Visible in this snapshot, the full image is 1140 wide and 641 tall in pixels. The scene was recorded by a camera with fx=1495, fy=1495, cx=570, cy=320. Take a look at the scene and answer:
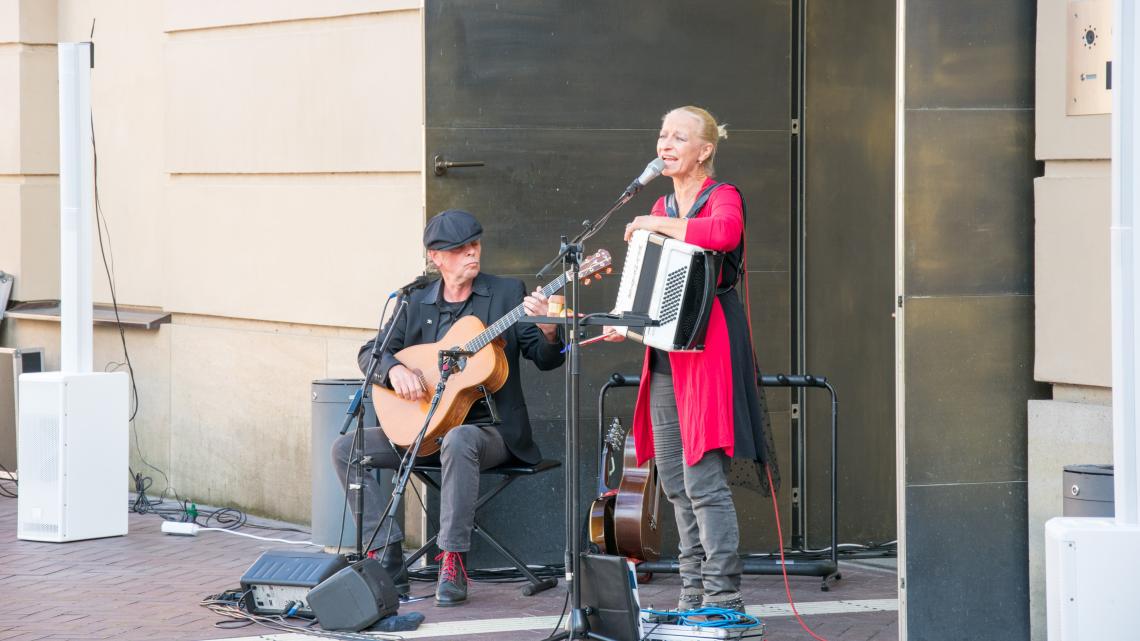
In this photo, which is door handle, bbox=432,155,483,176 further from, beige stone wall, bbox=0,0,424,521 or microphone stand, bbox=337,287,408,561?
beige stone wall, bbox=0,0,424,521

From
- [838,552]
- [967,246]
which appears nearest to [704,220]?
[967,246]

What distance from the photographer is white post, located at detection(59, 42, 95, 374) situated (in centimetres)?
731

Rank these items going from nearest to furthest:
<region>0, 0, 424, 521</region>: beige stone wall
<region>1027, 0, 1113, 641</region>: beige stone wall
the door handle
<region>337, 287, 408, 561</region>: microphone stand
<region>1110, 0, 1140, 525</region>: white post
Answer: <region>1110, 0, 1140, 525</region>: white post < <region>1027, 0, 1113, 641</region>: beige stone wall < <region>337, 287, 408, 561</region>: microphone stand < the door handle < <region>0, 0, 424, 521</region>: beige stone wall

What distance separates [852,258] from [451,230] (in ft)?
6.76

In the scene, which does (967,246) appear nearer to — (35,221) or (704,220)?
(704,220)

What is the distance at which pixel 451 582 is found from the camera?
597 cm

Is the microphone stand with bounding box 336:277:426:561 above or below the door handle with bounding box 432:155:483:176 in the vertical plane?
below

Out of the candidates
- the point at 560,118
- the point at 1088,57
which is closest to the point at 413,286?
the point at 560,118

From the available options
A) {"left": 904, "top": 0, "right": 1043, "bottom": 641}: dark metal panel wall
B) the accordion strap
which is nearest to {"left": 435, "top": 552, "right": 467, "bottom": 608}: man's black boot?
the accordion strap

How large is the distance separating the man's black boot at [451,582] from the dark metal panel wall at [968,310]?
1819 mm

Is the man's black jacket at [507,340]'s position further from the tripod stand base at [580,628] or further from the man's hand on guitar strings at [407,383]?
the tripod stand base at [580,628]

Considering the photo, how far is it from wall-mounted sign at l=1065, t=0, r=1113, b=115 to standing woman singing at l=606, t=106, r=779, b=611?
46.3 inches

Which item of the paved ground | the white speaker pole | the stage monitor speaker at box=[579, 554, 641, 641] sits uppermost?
the white speaker pole

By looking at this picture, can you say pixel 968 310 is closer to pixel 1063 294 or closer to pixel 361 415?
pixel 1063 294
